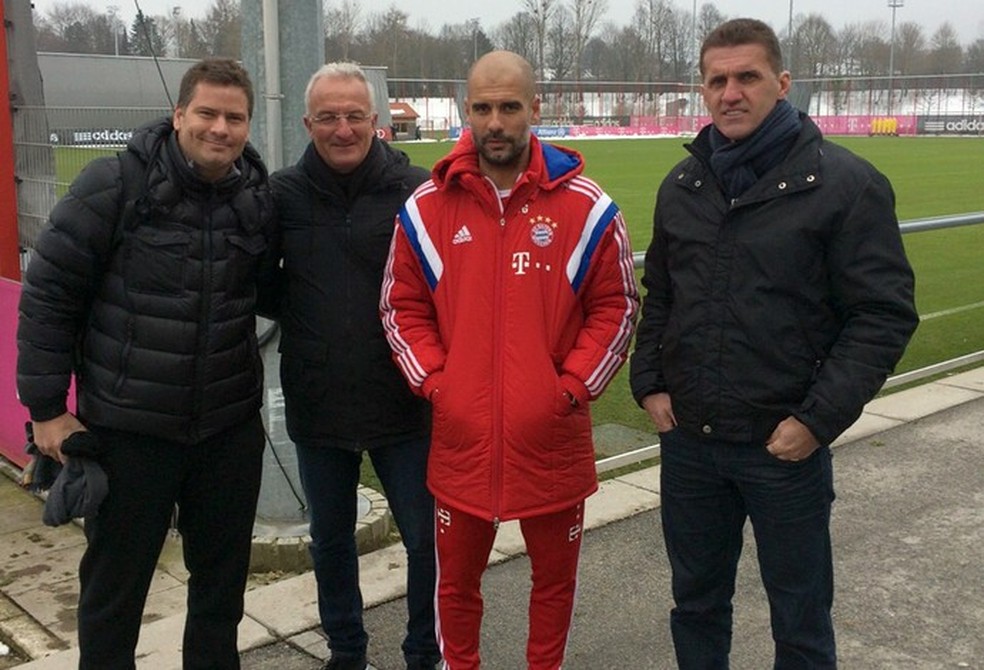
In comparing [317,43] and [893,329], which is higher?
[317,43]

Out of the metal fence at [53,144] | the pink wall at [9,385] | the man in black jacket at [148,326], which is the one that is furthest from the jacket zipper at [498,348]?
the pink wall at [9,385]

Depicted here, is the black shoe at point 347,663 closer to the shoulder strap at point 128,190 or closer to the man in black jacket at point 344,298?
the man in black jacket at point 344,298

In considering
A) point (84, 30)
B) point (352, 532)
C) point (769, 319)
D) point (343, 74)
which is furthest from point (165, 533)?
point (84, 30)

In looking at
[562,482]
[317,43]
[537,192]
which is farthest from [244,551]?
[317,43]

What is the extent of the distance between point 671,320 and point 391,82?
52.8 m

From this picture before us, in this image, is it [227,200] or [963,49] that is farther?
[963,49]

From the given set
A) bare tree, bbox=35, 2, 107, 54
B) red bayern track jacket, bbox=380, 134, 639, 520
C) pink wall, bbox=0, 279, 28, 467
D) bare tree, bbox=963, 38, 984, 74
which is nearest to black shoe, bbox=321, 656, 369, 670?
red bayern track jacket, bbox=380, 134, 639, 520

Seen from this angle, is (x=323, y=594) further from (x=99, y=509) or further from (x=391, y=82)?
(x=391, y=82)

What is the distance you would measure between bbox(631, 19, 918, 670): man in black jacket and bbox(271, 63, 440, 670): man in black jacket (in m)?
0.79

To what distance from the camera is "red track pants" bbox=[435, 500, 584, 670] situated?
2971mm

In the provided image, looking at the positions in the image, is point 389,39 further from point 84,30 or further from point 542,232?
point 542,232

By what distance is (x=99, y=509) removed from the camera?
2.79 m

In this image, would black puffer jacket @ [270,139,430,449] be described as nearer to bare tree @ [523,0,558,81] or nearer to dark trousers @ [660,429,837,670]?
dark trousers @ [660,429,837,670]

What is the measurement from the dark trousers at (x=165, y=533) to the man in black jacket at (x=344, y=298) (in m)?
0.23
